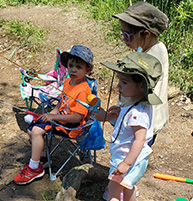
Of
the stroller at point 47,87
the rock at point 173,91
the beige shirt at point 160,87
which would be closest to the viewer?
the beige shirt at point 160,87

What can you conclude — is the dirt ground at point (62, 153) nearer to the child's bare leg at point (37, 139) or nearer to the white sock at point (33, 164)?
the white sock at point (33, 164)

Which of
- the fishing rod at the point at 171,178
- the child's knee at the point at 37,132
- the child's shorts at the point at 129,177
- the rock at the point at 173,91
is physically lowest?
the fishing rod at the point at 171,178

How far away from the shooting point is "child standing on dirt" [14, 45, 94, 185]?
3.06 metres

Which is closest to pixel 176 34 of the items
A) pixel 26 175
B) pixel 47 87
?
pixel 47 87

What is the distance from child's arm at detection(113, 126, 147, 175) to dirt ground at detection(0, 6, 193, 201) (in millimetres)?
987

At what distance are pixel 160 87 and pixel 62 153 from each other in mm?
1614

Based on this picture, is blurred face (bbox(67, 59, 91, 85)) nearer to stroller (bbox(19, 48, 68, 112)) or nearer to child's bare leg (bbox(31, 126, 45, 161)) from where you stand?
child's bare leg (bbox(31, 126, 45, 161))

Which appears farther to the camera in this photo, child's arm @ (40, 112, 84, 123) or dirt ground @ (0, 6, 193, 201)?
dirt ground @ (0, 6, 193, 201)

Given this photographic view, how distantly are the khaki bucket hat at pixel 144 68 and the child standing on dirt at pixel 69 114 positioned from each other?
3.28 ft

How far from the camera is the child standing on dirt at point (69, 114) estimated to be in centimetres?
306

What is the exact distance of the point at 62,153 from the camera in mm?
3756

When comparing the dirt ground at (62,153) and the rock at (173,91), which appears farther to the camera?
the rock at (173,91)

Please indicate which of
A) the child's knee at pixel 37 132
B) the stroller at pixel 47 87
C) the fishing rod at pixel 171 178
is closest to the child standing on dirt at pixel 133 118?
the child's knee at pixel 37 132

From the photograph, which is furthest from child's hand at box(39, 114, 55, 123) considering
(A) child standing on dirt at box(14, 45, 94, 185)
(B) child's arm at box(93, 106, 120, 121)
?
(B) child's arm at box(93, 106, 120, 121)
